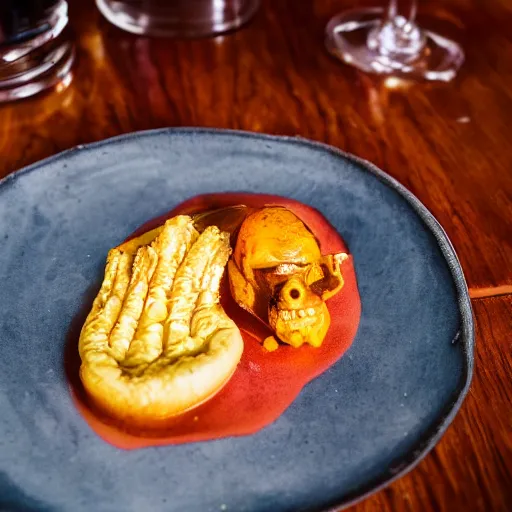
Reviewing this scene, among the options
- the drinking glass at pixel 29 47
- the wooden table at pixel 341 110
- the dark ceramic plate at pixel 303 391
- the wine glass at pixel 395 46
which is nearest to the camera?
the dark ceramic plate at pixel 303 391

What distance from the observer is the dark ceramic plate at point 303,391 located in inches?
16.2

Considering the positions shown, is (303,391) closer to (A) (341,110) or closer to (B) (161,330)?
(B) (161,330)

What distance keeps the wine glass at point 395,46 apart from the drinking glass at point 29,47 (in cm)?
38

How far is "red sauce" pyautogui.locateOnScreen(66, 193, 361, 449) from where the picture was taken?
17.4 inches

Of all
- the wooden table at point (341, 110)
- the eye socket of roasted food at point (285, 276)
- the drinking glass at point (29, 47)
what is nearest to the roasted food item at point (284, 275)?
the eye socket of roasted food at point (285, 276)

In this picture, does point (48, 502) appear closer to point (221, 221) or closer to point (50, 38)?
point (221, 221)

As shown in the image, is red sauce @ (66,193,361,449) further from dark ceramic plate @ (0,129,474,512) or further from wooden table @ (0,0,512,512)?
wooden table @ (0,0,512,512)

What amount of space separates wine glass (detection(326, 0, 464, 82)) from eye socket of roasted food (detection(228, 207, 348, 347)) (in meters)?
0.42

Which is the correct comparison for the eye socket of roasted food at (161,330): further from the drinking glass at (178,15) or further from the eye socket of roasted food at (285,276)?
the drinking glass at (178,15)

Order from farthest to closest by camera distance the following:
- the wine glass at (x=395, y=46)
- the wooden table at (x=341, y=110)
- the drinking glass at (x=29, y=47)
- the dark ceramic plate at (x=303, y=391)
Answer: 1. the wine glass at (x=395, y=46)
2. the drinking glass at (x=29, y=47)
3. the wooden table at (x=341, y=110)
4. the dark ceramic plate at (x=303, y=391)

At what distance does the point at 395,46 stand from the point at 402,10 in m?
0.08

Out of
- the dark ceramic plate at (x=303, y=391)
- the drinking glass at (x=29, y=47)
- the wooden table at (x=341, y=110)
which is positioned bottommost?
the wooden table at (x=341, y=110)

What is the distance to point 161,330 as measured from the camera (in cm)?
50

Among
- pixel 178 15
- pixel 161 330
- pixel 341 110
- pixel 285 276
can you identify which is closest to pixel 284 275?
pixel 285 276
